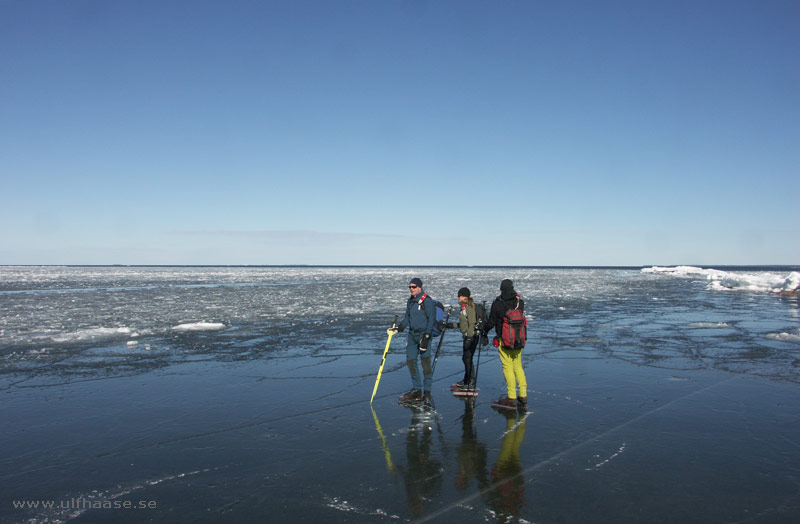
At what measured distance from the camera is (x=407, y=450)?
596 centimetres

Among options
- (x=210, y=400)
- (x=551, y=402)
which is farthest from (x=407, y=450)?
(x=210, y=400)

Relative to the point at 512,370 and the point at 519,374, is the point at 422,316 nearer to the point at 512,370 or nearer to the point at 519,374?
the point at 512,370

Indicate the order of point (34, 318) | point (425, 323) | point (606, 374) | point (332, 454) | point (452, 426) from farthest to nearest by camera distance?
point (34, 318) → point (606, 374) → point (425, 323) → point (452, 426) → point (332, 454)

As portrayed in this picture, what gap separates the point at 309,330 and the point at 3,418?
9908mm

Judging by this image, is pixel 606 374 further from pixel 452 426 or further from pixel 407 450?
pixel 407 450

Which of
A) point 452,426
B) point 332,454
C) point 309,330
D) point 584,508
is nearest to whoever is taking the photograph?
point 584,508

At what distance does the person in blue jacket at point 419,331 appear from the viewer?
787 cm

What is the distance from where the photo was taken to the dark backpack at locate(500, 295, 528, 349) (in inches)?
295

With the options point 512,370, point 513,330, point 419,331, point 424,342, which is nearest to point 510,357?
point 512,370

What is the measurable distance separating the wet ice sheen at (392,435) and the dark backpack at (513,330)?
42.4 inches

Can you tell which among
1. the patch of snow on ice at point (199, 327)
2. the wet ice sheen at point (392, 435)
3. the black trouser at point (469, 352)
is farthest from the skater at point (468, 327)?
the patch of snow on ice at point (199, 327)

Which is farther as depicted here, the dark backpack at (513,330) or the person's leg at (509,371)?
the person's leg at (509,371)

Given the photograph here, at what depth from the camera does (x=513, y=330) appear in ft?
24.7

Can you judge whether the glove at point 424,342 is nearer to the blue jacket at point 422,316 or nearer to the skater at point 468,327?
the blue jacket at point 422,316
